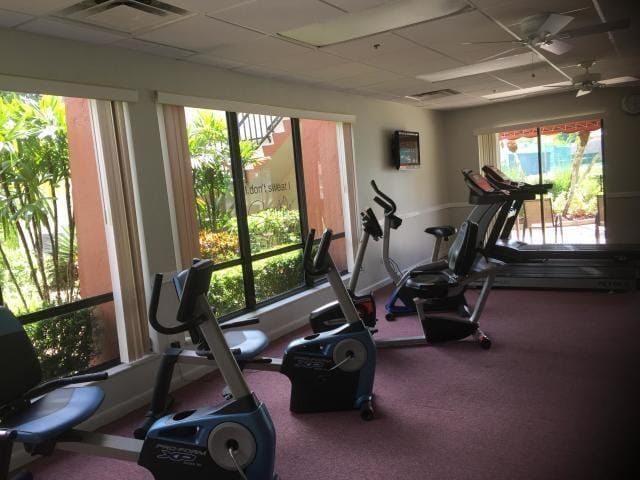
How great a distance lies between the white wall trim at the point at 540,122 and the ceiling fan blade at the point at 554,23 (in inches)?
173

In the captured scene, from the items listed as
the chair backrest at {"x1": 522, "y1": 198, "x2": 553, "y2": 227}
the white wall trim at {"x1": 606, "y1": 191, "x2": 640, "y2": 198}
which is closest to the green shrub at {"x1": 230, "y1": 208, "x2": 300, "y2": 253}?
the chair backrest at {"x1": 522, "y1": 198, "x2": 553, "y2": 227}

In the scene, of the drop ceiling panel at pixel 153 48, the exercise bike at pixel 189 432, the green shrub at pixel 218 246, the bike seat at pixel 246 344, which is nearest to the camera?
the exercise bike at pixel 189 432

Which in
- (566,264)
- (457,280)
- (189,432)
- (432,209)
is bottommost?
(566,264)

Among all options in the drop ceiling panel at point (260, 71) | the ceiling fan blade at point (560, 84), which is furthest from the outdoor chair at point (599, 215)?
the drop ceiling panel at point (260, 71)

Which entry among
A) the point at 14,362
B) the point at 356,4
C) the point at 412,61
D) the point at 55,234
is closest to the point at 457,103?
the point at 412,61

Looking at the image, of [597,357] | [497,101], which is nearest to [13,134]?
[597,357]

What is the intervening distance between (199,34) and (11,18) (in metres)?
1.07

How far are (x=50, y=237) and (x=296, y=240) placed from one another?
265 cm

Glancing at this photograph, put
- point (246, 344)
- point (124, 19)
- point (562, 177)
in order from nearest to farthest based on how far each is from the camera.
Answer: point (124, 19)
point (246, 344)
point (562, 177)

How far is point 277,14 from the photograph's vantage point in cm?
304

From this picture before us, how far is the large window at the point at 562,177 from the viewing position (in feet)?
25.9

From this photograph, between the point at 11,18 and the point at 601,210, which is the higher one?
the point at 11,18

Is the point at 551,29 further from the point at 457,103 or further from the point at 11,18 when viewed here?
the point at 457,103

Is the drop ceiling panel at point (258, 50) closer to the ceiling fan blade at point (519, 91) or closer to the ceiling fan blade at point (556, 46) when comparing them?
the ceiling fan blade at point (556, 46)
